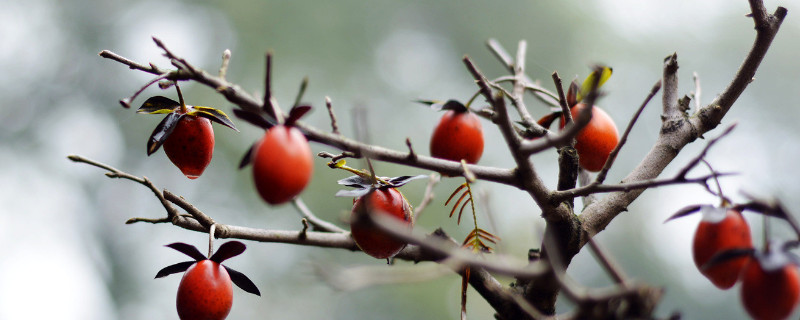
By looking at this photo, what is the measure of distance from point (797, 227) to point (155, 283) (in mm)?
5916

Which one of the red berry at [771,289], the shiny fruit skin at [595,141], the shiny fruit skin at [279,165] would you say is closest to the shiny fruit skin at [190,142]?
the shiny fruit skin at [279,165]

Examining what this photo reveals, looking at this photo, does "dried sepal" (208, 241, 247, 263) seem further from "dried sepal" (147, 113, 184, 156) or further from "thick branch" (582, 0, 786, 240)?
"thick branch" (582, 0, 786, 240)

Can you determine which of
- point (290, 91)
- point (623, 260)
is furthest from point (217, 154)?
point (623, 260)

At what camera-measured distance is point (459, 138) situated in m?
0.78

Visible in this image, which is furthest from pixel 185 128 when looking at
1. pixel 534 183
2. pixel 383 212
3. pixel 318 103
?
pixel 318 103

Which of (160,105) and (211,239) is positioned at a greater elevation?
(160,105)

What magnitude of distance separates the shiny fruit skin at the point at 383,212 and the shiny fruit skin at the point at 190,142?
0.19 metres

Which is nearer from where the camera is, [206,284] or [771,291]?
[771,291]

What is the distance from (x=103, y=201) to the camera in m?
6.02

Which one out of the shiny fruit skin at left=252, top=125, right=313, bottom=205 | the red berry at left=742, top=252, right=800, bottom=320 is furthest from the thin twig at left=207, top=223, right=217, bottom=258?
the red berry at left=742, top=252, right=800, bottom=320

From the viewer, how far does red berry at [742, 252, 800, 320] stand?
517 mm

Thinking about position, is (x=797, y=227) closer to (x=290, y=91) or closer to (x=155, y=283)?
(x=290, y=91)

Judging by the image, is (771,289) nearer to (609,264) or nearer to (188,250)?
(609,264)

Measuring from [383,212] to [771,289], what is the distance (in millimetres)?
371
